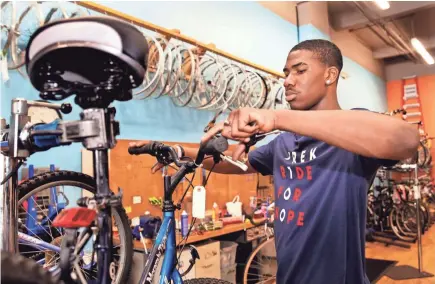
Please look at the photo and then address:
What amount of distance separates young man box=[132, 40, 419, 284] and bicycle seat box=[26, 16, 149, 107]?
0.84 ft

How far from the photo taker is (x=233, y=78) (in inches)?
144

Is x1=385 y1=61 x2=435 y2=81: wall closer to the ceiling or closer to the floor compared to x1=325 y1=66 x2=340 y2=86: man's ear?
closer to the ceiling

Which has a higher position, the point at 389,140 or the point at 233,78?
the point at 233,78

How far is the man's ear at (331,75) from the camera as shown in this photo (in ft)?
4.62

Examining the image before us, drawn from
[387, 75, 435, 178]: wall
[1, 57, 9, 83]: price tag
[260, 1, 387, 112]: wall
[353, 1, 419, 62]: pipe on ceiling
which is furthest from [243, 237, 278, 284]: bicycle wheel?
[387, 75, 435, 178]: wall

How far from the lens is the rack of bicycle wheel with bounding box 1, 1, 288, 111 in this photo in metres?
2.17

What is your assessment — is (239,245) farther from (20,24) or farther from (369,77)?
(369,77)

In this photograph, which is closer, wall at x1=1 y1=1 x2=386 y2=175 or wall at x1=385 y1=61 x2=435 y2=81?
wall at x1=1 y1=1 x2=386 y2=175

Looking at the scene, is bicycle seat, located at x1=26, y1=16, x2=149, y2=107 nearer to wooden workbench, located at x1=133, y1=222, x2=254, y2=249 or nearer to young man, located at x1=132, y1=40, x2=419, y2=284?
young man, located at x1=132, y1=40, x2=419, y2=284

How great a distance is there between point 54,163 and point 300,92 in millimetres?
1899

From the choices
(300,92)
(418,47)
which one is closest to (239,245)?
(300,92)

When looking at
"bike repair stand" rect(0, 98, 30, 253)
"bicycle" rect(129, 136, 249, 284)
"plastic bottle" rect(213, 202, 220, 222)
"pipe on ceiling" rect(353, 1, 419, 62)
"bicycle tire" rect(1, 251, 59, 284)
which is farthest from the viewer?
"pipe on ceiling" rect(353, 1, 419, 62)

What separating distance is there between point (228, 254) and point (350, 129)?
2688 mm

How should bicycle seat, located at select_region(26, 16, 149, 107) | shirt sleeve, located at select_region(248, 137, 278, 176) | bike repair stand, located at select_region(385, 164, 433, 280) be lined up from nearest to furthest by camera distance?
bicycle seat, located at select_region(26, 16, 149, 107) → shirt sleeve, located at select_region(248, 137, 278, 176) → bike repair stand, located at select_region(385, 164, 433, 280)
